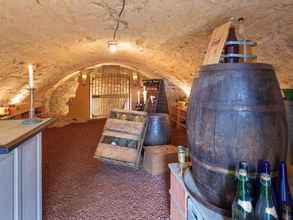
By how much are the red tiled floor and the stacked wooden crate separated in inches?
6.7

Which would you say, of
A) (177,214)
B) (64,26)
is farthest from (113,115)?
(177,214)

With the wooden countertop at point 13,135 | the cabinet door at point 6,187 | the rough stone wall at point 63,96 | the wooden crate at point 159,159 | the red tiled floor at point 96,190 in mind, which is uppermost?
the rough stone wall at point 63,96

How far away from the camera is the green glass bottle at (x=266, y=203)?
67cm

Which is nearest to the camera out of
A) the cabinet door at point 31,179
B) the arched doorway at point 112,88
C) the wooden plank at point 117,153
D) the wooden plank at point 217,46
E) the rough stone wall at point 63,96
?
the cabinet door at point 31,179

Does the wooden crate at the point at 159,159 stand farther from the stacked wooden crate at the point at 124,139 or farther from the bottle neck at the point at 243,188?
the bottle neck at the point at 243,188

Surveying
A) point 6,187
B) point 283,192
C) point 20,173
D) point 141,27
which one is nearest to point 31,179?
point 20,173

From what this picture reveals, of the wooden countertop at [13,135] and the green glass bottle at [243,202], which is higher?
the wooden countertop at [13,135]

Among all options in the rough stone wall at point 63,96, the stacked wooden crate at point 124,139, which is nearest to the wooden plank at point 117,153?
the stacked wooden crate at point 124,139

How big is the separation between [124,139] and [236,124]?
65.2 inches

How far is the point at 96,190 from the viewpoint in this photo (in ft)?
6.27

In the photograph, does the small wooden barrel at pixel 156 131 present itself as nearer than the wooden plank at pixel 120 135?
No

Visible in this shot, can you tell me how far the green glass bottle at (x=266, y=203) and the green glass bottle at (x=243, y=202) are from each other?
3 centimetres

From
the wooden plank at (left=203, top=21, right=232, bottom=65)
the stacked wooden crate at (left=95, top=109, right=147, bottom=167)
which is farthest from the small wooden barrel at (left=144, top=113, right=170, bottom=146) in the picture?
the wooden plank at (left=203, top=21, right=232, bottom=65)

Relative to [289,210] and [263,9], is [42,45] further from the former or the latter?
[289,210]
